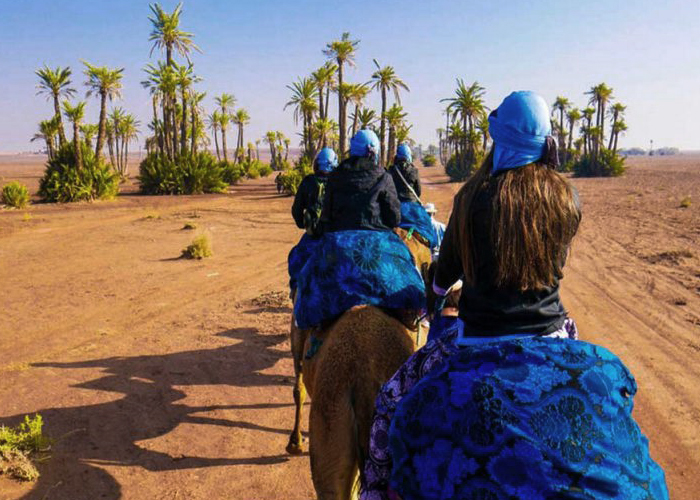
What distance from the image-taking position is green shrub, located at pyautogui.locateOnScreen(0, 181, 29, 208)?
23.1 metres

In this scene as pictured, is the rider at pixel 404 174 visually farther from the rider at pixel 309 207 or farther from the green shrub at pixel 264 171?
the green shrub at pixel 264 171

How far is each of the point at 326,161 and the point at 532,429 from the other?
4226 mm

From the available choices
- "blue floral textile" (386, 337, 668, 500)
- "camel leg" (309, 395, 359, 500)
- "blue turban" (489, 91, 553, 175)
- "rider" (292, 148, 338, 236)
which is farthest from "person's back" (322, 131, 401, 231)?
"blue floral textile" (386, 337, 668, 500)

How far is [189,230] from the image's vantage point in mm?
18031

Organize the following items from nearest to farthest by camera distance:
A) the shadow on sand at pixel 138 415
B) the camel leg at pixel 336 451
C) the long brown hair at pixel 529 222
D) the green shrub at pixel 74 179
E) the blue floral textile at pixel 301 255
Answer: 1. the long brown hair at pixel 529 222
2. the camel leg at pixel 336 451
3. the shadow on sand at pixel 138 415
4. the blue floral textile at pixel 301 255
5. the green shrub at pixel 74 179

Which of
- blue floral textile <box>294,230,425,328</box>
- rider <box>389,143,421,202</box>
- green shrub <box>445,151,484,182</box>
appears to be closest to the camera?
blue floral textile <box>294,230,425,328</box>

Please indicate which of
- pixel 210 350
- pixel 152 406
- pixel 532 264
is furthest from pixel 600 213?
pixel 532 264

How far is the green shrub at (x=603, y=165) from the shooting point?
53.3 metres

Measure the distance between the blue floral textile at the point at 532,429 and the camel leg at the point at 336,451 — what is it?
0.65m

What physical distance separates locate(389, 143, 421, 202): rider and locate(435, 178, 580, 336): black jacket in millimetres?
4508

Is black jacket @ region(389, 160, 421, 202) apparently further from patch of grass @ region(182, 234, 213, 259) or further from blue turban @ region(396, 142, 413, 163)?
patch of grass @ region(182, 234, 213, 259)

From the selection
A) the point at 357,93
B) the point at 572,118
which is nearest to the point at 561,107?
the point at 572,118

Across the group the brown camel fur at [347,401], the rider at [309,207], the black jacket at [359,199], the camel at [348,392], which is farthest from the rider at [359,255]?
the rider at [309,207]

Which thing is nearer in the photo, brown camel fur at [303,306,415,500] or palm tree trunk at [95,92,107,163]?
brown camel fur at [303,306,415,500]
